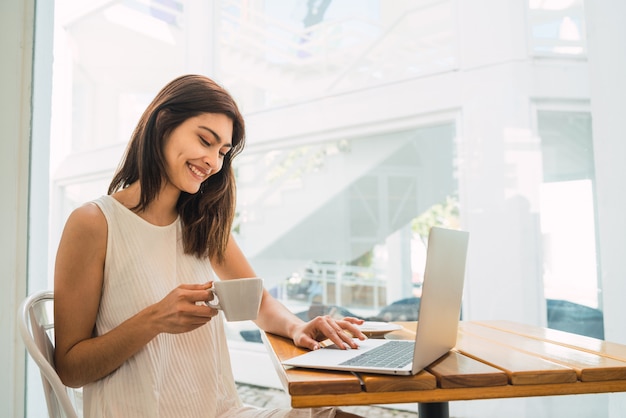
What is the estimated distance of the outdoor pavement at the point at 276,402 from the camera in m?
2.57

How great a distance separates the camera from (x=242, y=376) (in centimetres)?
323

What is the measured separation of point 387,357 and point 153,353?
21.8 inches

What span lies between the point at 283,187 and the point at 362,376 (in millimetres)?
2523

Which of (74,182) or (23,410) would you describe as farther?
(74,182)

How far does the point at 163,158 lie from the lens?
1.32 m

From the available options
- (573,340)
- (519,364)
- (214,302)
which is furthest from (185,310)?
(573,340)

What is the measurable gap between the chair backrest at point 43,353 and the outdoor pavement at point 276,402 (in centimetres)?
180

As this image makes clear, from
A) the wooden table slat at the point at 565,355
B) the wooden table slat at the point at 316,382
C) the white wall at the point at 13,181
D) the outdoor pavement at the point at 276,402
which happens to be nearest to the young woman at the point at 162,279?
the wooden table slat at the point at 316,382

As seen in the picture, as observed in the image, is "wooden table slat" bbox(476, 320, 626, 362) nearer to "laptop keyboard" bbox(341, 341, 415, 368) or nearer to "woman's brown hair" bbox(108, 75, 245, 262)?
"laptop keyboard" bbox(341, 341, 415, 368)

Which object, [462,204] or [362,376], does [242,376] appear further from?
[362,376]

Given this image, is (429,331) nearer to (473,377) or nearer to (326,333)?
(473,377)

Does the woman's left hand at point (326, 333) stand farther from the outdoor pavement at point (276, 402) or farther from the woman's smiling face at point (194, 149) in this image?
the outdoor pavement at point (276, 402)

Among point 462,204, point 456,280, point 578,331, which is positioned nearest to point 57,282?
point 456,280

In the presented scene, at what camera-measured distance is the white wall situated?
77.0 inches
